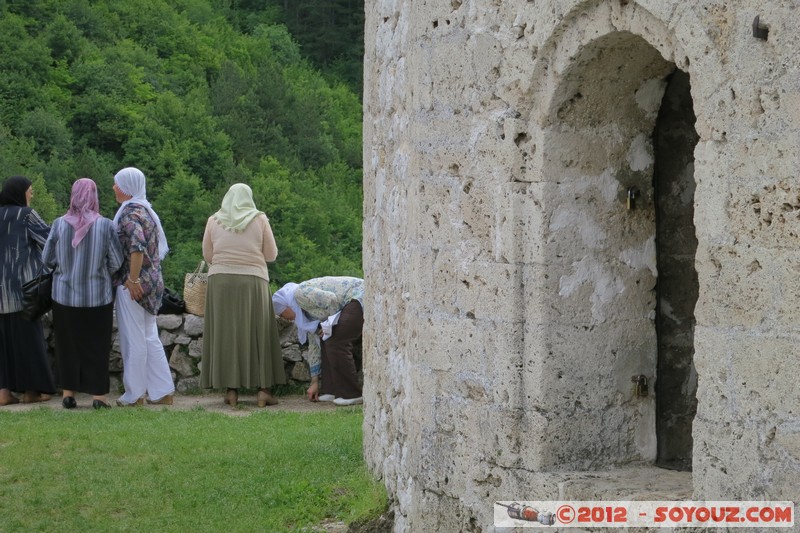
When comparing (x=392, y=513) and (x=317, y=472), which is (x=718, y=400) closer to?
(x=392, y=513)

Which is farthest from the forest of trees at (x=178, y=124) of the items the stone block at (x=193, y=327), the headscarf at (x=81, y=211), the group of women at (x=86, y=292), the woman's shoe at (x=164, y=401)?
the headscarf at (x=81, y=211)

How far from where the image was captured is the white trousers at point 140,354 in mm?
8734

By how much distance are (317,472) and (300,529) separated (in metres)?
0.93

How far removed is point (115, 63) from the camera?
2109 cm

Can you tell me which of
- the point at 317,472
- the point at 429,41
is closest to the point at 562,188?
the point at 429,41

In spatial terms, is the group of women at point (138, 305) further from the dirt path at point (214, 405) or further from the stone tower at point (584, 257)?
the stone tower at point (584, 257)

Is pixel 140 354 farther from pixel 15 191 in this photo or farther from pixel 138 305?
pixel 15 191

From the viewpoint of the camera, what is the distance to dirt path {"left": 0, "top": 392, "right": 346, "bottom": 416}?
8.75 meters

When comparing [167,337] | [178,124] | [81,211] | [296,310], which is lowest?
[167,337]

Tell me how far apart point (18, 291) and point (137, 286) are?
1.00 m

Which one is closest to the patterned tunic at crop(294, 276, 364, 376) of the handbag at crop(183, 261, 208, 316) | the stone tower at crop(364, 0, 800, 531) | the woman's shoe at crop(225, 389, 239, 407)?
the woman's shoe at crop(225, 389, 239, 407)

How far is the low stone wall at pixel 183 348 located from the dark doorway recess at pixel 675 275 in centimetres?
510

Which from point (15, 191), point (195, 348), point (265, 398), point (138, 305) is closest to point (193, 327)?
point (195, 348)

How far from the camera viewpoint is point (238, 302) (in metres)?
8.87
